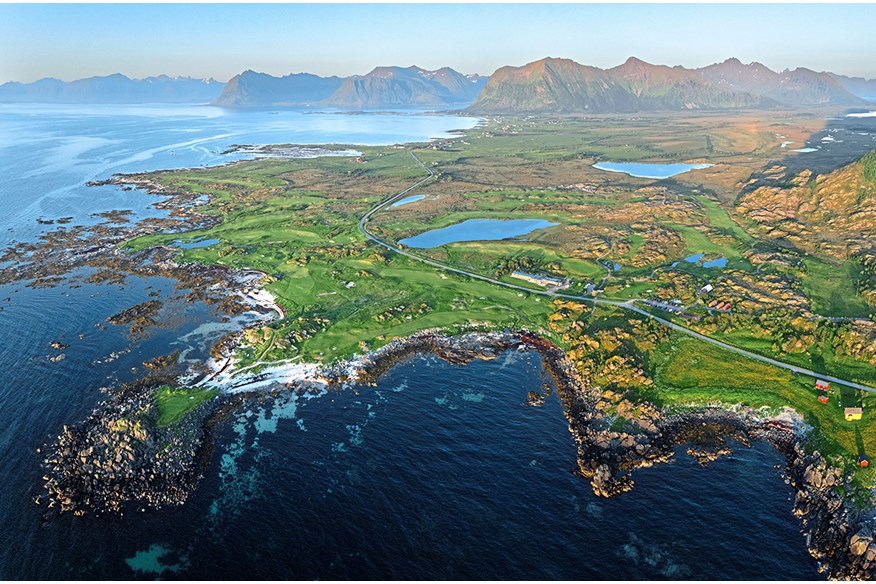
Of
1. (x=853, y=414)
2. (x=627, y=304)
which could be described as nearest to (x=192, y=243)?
(x=627, y=304)

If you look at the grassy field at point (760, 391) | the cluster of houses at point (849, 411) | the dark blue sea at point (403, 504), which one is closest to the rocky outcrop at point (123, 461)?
the dark blue sea at point (403, 504)

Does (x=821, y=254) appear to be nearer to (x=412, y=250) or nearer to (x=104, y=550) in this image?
(x=412, y=250)

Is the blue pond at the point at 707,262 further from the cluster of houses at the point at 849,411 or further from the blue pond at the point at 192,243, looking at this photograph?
the blue pond at the point at 192,243

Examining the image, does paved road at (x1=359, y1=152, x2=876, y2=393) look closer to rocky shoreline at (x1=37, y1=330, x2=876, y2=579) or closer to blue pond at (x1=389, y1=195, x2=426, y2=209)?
rocky shoreline at (x1=37, y1=330, x2=876, y2=579)

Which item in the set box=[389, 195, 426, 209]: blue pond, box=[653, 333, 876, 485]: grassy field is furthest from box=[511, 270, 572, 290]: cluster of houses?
box=[389, 195, 426, 209]: blue pond

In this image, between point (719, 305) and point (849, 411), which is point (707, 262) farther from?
point (849, 411)

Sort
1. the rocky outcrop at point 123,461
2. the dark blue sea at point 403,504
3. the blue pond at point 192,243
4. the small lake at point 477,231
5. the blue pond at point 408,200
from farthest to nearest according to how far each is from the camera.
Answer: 1. the blue pond at point 408,200
2. the small lake at point 477,231
3. the blue pond at point 192,243
4. the rocky outcrop at point 123,461
5. the dark blue sea at point 403,504
